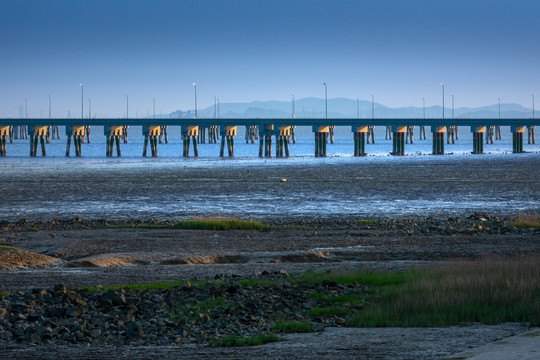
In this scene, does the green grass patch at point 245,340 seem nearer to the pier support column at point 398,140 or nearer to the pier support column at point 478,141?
the pier support column at point 398,140

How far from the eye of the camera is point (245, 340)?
1302 cm

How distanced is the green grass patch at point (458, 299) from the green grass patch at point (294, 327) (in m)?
0.73

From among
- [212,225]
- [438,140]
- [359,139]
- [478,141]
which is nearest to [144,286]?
[212,225]

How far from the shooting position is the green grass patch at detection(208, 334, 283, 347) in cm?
1287

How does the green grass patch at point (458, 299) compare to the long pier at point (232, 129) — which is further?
the long pier at point (232, 129)

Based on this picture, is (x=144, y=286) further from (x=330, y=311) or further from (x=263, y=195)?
(x=263, y=195)

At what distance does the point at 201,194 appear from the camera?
52.2 metres

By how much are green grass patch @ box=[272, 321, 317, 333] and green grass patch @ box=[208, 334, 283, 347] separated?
722 mm

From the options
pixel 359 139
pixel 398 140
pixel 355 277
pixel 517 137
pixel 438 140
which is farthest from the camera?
pixel 517 137

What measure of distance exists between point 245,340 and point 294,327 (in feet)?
4.02

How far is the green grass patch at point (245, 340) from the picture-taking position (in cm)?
1287

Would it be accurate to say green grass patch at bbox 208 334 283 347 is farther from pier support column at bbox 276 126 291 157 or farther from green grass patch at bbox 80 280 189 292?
pier support column at bbox 276 126 291 157

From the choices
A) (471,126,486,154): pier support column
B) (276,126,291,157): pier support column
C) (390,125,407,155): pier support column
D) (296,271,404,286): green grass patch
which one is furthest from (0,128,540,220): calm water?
(471,126,486,154): pier support column

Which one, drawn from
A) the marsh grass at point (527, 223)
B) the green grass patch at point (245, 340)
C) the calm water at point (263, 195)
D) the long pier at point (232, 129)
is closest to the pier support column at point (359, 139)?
the long pier at point (232, 129)
